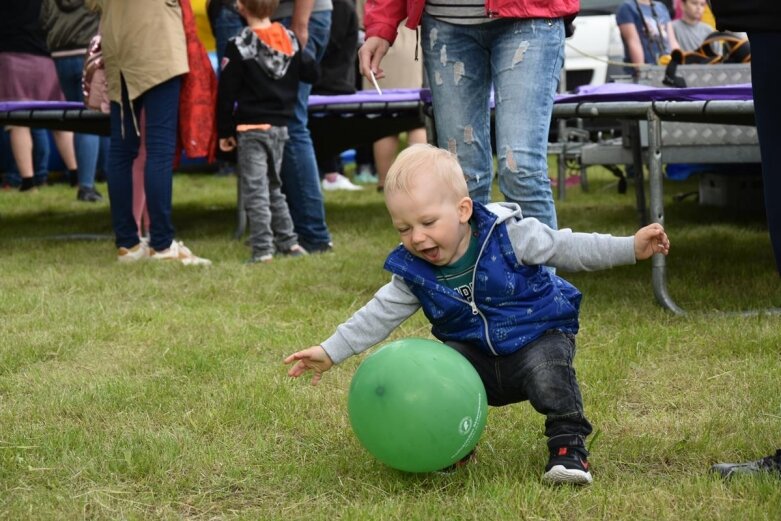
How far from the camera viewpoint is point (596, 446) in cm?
295

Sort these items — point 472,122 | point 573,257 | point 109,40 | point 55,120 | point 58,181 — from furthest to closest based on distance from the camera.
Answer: point 58,181
point 55,120
point 109,40
point 472,122
point 573,257

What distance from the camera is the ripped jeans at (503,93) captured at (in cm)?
358

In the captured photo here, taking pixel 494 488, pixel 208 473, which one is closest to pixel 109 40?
pixel 208 473

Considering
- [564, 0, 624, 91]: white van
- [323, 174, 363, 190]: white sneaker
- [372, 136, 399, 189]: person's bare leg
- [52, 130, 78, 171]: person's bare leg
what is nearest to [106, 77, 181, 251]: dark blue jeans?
[372, 136, 399, 189]: person's bare leg

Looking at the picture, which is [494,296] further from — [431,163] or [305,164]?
[305,164]

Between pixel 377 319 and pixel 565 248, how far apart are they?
0.49 metres

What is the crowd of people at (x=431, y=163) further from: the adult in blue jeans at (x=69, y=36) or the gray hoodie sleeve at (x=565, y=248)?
the adult in blue jeans at (x=69, y=36)

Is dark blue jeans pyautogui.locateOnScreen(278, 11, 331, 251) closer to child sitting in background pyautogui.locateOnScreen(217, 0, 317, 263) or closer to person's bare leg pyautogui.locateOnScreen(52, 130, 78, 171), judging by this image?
child sitting in background pyautogui.locateOnScreen(217, 0, 317, 263)

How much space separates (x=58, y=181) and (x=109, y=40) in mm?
6785

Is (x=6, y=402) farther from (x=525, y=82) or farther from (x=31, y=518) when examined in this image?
(x=525, y=82)

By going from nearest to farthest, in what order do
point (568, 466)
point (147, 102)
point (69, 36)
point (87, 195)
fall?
point (568, 466)
point (147, 102)
point (69, 36)
point (87, 195)

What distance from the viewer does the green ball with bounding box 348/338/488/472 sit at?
2.58m

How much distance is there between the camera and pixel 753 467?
2643 millimetres

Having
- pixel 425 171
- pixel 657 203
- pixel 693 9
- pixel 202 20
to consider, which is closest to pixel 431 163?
pixel 425 171
